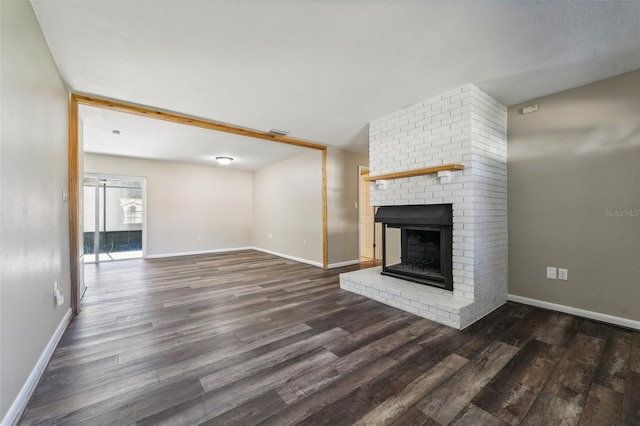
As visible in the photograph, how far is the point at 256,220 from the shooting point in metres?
7.74

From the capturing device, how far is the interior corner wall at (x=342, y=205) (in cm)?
513

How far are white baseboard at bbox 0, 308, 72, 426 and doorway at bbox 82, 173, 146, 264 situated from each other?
14.7ft

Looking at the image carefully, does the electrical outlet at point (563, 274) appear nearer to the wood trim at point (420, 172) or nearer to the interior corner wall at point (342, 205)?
the wood trim at point (420, 172)

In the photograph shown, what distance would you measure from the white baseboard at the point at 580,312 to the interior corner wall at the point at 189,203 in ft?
22.0

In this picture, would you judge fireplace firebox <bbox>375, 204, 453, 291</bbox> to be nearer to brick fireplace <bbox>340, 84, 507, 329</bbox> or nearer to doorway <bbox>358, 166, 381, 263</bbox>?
brick fireplace <bbox>340, 84, 507, 329</bbox>

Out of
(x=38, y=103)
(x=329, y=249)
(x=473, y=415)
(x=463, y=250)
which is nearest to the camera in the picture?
(x=473, y=415)

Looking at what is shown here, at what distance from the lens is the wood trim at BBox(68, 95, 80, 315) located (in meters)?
2.73

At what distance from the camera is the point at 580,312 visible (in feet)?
8.68

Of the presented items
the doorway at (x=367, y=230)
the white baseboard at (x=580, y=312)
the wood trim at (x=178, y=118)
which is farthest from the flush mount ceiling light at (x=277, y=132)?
the white baseboard at (x=580, y=312)

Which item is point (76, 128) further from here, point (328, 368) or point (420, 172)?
point (420, 172)

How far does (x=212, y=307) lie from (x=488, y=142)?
3.68m

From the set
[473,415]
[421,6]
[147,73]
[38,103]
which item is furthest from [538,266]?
[38,103]

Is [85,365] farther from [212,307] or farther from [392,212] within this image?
[392,212]

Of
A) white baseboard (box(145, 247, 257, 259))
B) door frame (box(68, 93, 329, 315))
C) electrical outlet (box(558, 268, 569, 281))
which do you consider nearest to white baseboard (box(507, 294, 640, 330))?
electrical outlet (box(558, 268, 569, 281))
